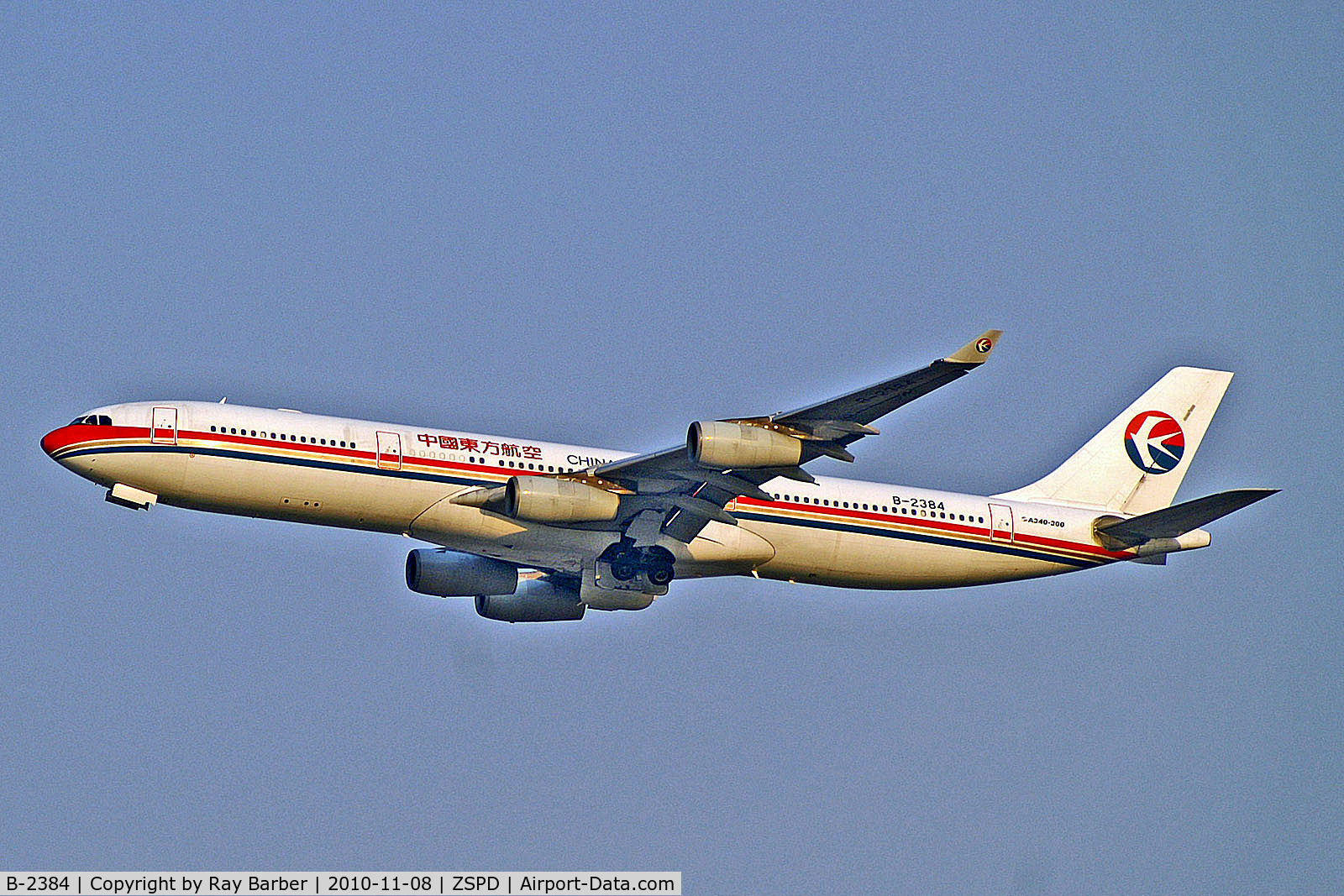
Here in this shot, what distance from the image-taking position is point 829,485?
2109 inches

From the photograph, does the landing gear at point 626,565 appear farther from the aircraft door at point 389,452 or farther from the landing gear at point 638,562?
the aircraft door at point 389,452

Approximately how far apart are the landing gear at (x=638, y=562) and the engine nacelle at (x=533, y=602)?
4.98m

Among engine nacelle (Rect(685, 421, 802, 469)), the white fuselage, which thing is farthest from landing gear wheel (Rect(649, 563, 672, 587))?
engine nacelle (Rect(685, 421, 802, 469))

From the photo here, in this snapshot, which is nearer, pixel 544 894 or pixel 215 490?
pixel 544 894

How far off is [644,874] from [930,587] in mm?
14386

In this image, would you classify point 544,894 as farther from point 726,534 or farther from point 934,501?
point 934,501

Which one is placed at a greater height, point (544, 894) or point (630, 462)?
point (630, 462)

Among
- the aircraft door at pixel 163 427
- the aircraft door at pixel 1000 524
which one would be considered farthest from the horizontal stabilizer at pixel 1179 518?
the aircraft door at pixel 163 427

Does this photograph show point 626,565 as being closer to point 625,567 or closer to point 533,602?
point 625,567

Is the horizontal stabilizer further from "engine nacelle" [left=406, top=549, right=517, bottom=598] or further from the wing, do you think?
"engine nacelle" [left=406, top=549, right=517, bottom=598]

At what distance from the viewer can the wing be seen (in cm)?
4406

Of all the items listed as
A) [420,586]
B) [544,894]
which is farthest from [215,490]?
[544,894]

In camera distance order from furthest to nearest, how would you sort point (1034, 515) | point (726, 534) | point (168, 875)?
point (1034, 515) → point (726, 534) → point (168, 875)

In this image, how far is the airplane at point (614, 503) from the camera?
4809 centimetres
